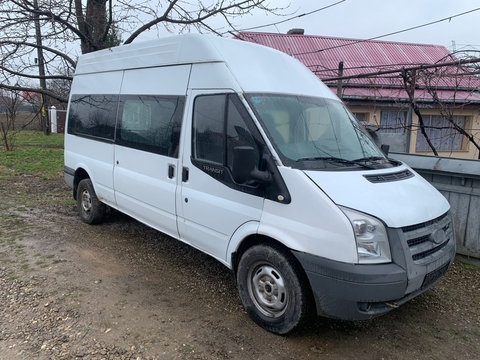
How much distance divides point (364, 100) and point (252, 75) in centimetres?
1092

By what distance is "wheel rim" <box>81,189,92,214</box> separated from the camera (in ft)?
20.6

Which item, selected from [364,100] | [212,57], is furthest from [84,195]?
[364,100]

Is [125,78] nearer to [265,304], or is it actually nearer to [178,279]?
[178,279]

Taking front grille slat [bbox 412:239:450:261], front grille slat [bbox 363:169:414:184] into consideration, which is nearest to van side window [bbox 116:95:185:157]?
front grille slat [bbox 363:169:414:184]

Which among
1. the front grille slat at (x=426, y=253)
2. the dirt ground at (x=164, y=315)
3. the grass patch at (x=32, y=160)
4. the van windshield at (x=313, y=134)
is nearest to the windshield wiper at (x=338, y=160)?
the van windshield at (x=313, y=134)

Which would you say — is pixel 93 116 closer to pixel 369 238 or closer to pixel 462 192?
pixel 369 238

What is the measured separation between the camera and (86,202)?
20.9 feet

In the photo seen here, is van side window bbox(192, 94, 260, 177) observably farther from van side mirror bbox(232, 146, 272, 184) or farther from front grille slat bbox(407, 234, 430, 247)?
front grille slat bbox(407, 234, 430, 247)

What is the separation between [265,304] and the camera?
3.42 meters

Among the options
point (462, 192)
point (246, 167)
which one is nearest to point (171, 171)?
point (246, 167)

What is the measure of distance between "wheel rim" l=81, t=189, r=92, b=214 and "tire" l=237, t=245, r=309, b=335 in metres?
3.65

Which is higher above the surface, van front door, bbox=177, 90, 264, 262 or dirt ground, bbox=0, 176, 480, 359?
van front door, bbox=177, 90, 264, 262

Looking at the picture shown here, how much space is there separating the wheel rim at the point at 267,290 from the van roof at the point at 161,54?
6.57 feet

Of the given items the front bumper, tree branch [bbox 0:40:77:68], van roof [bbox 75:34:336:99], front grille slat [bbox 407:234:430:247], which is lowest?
the front bumper
